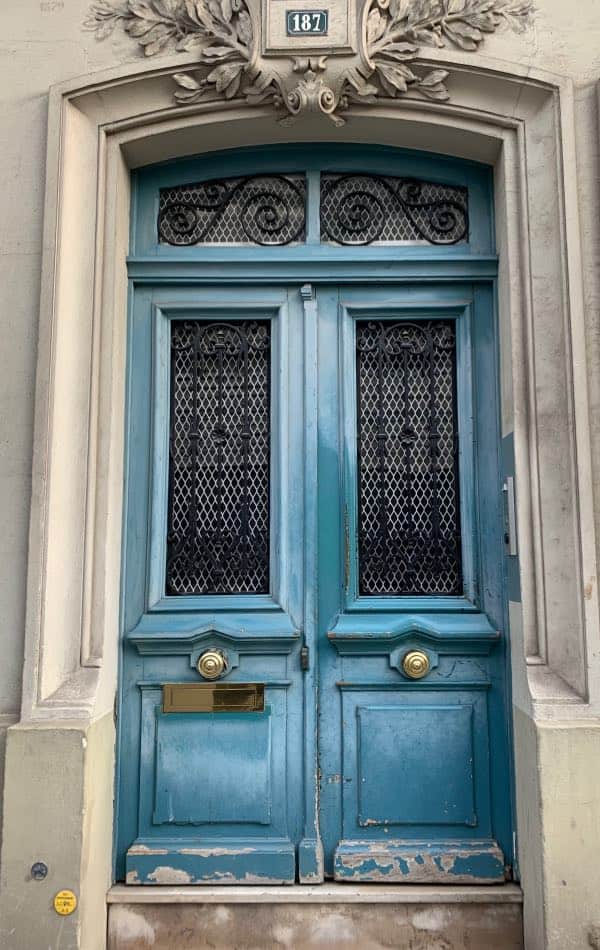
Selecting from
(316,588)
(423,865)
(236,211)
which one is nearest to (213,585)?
(316,588)

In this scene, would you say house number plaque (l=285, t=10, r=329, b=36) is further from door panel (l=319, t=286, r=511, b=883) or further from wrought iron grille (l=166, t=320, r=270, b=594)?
wrought iron grille (l=166, t=320, r=270, b=594)

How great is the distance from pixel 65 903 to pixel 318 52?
382 centimetres

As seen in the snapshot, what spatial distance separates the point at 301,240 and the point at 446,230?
2.36 feet

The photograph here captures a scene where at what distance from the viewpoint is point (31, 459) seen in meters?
3.95

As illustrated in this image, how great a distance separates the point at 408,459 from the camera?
14.1 ft

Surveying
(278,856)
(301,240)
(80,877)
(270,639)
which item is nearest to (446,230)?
(301,240)

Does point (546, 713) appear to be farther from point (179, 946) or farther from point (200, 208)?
point (200, 208)

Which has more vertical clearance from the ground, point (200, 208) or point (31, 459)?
point (200, 208)

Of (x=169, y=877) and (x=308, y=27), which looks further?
(x=308, y=27)

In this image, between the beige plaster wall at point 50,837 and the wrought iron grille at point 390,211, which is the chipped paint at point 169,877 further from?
the wrought iron grille at point 390,211

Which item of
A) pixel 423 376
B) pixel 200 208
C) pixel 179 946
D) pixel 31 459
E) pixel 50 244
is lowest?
pixel 179 946

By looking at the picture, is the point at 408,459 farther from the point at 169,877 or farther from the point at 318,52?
the point at 169,877

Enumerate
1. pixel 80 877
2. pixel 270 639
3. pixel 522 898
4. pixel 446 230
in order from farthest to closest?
pixel 446 230 < pixel 270 639 < pixel 522 898 < pixel 80 877

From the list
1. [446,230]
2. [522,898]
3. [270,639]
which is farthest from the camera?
[446,230]
